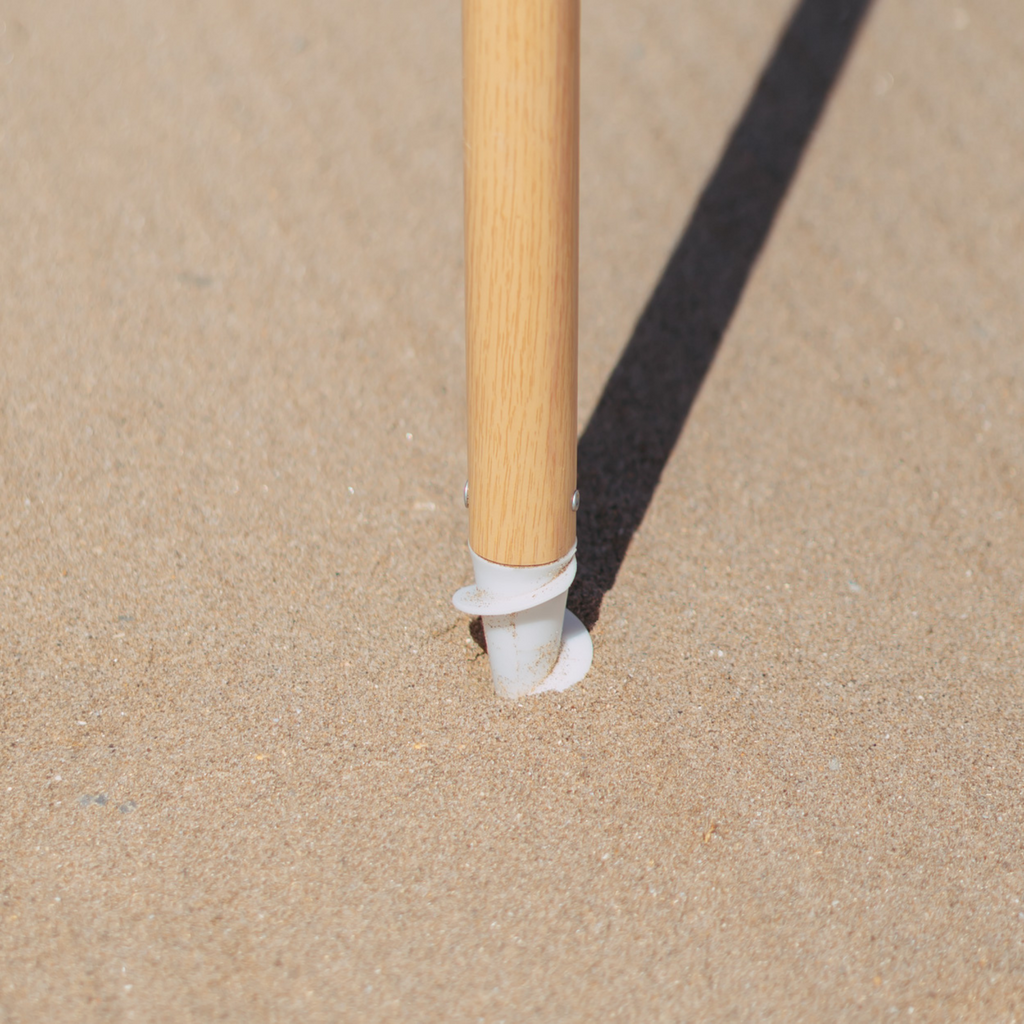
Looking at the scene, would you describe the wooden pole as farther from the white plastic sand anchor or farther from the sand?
the sand

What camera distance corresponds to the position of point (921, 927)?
7.44 ft

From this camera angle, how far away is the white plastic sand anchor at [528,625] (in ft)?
7.72

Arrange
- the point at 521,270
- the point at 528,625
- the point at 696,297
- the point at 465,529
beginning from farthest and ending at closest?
1. the point at 696,297
2. the point at 465,529
3. the point at 528,625
4. the point at 521,270

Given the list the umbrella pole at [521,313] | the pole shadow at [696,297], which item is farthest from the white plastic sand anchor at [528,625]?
the pole shadow at [696,297]

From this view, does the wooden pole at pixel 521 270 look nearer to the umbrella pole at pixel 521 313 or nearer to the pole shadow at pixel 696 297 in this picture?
the umbrella pole at pixel 521 313

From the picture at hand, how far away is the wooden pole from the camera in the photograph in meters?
1.83

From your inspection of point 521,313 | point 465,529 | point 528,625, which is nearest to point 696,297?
point 465,529

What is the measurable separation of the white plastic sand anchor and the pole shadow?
0.15 m

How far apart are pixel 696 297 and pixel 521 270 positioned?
5.89 feet

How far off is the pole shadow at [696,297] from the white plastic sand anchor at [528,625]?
149 millimetres

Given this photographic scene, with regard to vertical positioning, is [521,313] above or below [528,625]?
above

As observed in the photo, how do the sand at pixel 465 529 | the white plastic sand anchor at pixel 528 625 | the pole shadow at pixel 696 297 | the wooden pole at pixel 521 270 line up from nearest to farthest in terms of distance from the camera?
the wooden pole at pixel 521 270, the sand at pixel 465 529, the white plastic sand anchor at pixel 528 625, the pole shadow at pixel 696 297

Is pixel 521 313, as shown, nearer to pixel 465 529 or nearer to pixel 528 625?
pixel 528 625

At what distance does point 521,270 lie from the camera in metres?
1.99
